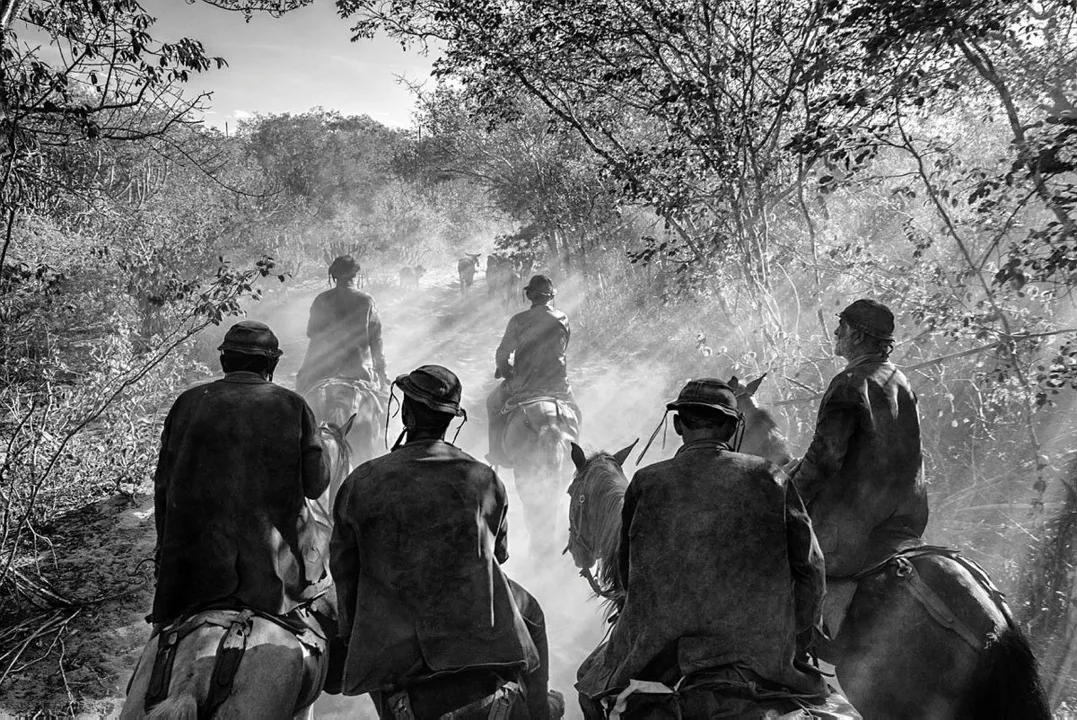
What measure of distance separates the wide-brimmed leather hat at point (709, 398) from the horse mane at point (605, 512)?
1.76 metres

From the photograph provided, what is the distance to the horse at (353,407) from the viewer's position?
855cm

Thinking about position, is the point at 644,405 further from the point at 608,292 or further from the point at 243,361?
the point at 243,361

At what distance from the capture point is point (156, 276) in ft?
51.1

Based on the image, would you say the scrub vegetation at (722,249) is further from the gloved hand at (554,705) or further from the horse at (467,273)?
the horse at (467,273)

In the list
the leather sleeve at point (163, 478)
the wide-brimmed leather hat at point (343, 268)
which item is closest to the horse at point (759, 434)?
the leather sleeve at point (163, 478)

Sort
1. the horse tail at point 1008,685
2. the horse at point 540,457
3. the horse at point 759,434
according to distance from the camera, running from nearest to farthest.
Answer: the horse tail at point 1008,685
the horse at point 759,434
the horse at point 540,457

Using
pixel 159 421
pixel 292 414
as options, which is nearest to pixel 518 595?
pixel 292 414

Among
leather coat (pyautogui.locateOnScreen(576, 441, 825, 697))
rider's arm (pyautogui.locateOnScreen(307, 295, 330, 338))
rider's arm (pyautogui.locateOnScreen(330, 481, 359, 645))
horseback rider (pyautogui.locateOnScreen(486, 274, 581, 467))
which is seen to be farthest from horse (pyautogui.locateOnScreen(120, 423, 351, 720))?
rider's arm (pyautogui.locateOnScreen(307, 295, 330, 338))

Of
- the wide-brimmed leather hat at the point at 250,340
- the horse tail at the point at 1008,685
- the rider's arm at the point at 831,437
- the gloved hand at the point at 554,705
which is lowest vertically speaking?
the gloved hand at the point at 554,705

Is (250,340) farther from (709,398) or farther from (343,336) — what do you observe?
(343,336)

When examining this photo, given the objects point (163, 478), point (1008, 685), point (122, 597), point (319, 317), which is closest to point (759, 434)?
point (1008, 685)

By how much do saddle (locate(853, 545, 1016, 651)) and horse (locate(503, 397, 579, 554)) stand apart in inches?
174

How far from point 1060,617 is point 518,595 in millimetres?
5144

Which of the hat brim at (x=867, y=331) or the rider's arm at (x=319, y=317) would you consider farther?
the rider's arm at (x=319, y=317)
